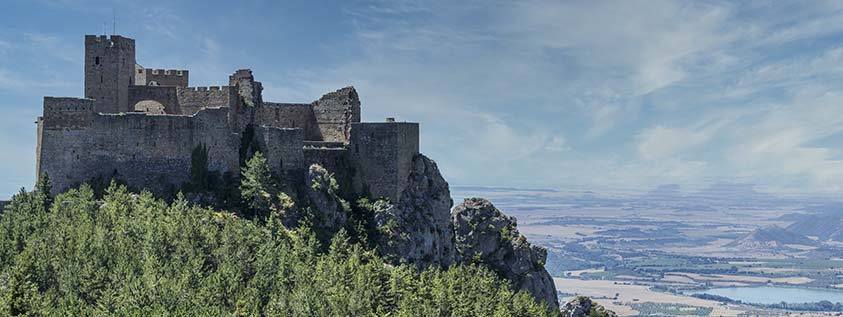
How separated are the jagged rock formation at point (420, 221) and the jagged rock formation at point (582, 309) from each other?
18.8 m

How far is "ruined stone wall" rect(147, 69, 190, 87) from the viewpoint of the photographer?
84000 millimetres

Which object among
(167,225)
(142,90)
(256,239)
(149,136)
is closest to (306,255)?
(256,239)

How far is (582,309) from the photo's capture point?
103 metres

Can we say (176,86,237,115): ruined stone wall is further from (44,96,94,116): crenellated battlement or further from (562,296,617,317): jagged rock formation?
(562,296,617,317): jagged rock formation

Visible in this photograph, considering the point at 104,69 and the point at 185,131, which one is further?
the point at 104,69

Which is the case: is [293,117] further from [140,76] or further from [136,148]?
[136,148]

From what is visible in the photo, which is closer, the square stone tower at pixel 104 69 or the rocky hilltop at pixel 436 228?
the square stone tower at pixel 104 69

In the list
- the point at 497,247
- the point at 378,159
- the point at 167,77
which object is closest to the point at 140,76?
the point at 167,77

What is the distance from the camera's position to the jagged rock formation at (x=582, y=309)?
336ft

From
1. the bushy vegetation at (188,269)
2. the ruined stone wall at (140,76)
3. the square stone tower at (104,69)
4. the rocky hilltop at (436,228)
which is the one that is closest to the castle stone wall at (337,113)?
the rocky hilltop at (436,228)

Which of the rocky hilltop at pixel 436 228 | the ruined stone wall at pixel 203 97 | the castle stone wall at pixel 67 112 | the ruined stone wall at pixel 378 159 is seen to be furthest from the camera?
the ruined stone wall at pixel 378 159

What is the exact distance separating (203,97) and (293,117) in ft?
32.5

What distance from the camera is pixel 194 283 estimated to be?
60.0m

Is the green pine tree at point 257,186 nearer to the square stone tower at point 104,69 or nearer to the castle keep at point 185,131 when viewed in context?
the castle keep at point 185,131
